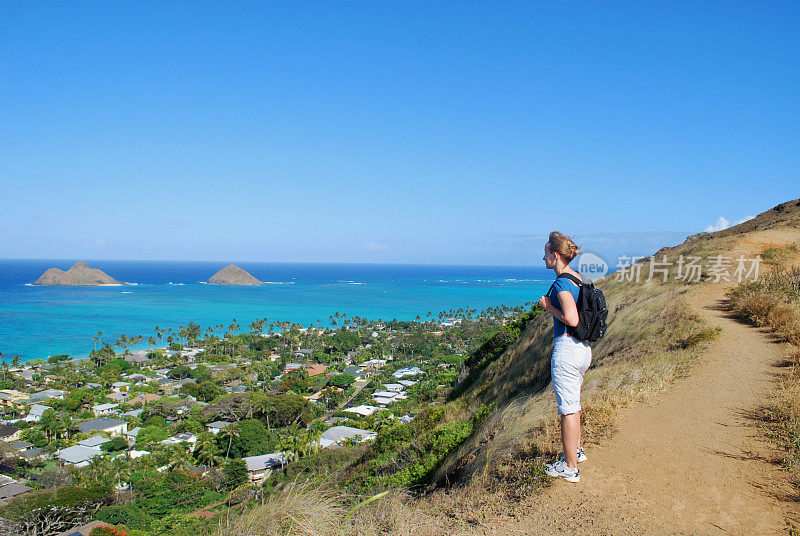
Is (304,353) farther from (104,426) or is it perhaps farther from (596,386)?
(596,386)

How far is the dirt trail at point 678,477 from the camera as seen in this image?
313 centimetres

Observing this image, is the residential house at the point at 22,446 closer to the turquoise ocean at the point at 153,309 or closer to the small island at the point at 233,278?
the turquoise ocean at the point at 153,309

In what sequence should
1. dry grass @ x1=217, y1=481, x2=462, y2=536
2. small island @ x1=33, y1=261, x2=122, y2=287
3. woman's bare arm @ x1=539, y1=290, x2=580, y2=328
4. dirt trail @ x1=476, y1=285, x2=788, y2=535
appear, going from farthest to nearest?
small island @ x1=33, y1=261, x2=122, y2=287 < woman's bare arm @ x1=539, y1=290, x2=580, y2=328 < dry grass @ x1=217, y1=481, x2=462, y2=536 < dirt trail @ x1=476, y1=285, x2=788, y2=535

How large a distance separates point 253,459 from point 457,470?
81.0 feet

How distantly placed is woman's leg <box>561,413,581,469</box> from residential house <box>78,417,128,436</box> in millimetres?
34889

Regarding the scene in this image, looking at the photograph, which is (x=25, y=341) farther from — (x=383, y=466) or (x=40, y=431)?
(x=383, y=466)

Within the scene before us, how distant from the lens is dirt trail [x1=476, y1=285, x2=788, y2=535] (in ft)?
10.3

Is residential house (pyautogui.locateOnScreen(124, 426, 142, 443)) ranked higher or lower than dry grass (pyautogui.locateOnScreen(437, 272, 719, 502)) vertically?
lower

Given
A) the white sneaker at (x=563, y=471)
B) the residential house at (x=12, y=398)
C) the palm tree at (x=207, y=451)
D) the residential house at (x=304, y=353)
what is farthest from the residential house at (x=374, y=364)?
the white sneaker at (x=563, y=471)

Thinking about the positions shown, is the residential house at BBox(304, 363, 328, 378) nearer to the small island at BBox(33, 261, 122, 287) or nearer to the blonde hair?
the blonde hair

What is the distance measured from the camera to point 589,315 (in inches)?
138

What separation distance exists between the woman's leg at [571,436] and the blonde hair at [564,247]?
120 centimetres

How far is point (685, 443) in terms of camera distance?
4.07m

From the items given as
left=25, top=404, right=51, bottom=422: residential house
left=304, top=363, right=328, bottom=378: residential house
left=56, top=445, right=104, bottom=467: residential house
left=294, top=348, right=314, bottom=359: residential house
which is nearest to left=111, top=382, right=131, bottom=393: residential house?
left=25, top=404, right=51, bottom=422: residential house
